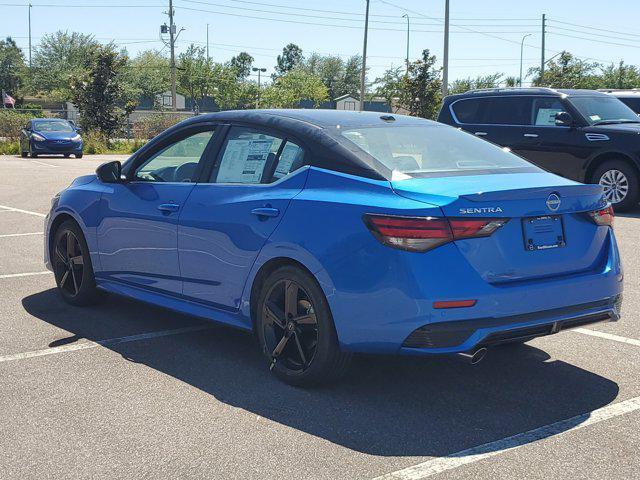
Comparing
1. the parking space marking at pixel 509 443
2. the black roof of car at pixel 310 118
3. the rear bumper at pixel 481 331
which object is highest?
the black roof of car at pixel 310 118

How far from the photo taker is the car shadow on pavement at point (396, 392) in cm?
419

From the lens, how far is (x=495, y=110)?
14.6 metres

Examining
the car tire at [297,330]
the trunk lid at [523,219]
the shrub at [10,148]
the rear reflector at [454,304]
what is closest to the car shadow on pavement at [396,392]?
the car tire at [297,330]

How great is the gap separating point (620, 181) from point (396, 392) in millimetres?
9735

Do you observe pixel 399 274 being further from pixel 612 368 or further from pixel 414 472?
pixel 612 368

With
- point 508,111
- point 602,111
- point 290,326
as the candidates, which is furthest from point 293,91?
point 290,326

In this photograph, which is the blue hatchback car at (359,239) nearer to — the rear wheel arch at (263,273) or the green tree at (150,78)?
the rear wheel arch at (263,273)

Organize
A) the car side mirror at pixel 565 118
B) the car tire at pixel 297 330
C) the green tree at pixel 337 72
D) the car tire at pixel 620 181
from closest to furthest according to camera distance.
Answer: the car tire at pixel 297 330, the car tire at pixel 620 181, the car side mirror at pixel 565 118, the green tree at pixel 337 72

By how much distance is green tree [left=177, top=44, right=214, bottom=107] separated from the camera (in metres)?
100

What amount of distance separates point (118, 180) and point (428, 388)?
2826 millimetres

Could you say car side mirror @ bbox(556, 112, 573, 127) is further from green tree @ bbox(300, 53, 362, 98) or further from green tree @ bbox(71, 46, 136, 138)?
green tree @ bbox(300, 53, 362, 98)

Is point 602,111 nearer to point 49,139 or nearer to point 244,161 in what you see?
point 244,161

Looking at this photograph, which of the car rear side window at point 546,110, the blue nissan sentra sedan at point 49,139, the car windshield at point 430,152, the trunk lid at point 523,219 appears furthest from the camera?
the blue nissan sentra sedan at point 49,139

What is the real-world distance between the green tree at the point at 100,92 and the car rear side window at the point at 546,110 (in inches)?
1144
